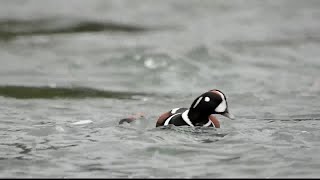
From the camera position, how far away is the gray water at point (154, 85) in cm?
1148

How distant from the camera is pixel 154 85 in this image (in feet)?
56.6

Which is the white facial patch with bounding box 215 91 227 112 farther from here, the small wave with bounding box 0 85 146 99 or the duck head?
the small wave with bounding box 0 85 146 99

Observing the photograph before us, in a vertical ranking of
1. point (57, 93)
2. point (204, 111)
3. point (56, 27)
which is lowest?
point (57, 93)

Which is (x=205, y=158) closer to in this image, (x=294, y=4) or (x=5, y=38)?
(x=5, y=38)

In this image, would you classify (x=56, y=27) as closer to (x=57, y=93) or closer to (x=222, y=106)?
(x=57, y=93)

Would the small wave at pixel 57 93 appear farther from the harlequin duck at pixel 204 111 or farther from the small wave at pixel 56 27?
the small wave at pixel 56 27

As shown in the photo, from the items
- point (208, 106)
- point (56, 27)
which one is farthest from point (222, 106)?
point (56, 27)

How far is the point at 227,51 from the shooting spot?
1973 centimetres

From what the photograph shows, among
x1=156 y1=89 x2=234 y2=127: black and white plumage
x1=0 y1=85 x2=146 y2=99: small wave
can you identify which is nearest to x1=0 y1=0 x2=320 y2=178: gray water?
x1=0 y1=85 x2=146 y2=99: small wave

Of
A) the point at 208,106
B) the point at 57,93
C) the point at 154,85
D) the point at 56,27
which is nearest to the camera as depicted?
the point at 208,106

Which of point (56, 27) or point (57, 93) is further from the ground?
point (56, 27)

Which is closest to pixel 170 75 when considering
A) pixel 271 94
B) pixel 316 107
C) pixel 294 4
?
pixel 271 94

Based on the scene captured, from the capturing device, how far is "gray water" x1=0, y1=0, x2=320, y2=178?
37.7 ft

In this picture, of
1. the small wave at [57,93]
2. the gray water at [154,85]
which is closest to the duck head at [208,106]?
the gray water at [154,85]
